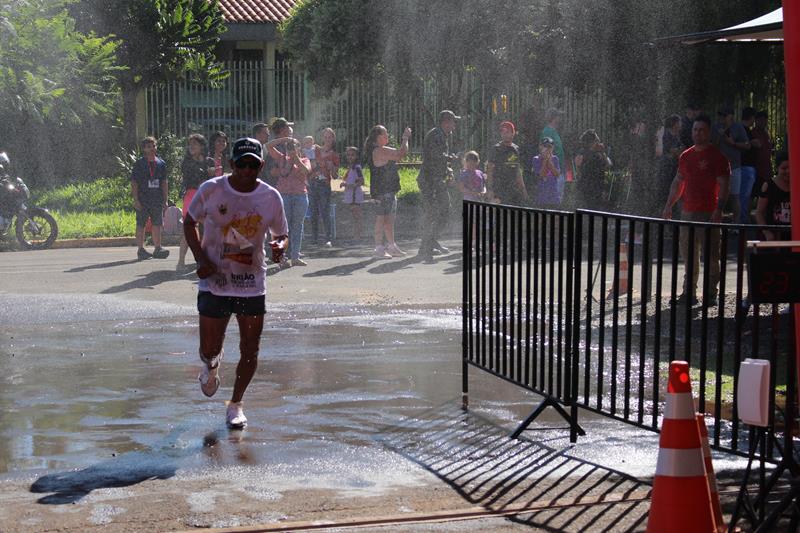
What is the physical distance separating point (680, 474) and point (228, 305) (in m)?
3.47

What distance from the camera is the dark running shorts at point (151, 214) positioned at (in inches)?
693

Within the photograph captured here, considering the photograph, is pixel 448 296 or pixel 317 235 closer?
pixel 448 296

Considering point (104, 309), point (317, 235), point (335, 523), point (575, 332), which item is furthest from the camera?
point (317, 235)

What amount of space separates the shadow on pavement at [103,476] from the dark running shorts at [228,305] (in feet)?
3.62

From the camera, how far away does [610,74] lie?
26031mm

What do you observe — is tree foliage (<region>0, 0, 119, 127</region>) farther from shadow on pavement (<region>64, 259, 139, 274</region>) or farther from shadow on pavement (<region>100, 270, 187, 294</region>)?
shadow on pavement (<region>100, 270, 187, 294</region>)

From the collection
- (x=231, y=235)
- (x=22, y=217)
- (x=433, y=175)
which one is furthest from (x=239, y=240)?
(x=22, y=217)

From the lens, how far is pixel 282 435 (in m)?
7.38

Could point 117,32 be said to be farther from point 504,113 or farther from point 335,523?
point 335,523

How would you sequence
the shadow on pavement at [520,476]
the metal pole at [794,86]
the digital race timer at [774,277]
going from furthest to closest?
the shadow on pavement at [520,476]
the metal pole at [794,86]
the digital race timer at [774,277]

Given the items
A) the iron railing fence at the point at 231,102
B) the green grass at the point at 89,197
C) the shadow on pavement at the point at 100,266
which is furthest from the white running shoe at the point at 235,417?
the iron railing fence at the point at 231,102

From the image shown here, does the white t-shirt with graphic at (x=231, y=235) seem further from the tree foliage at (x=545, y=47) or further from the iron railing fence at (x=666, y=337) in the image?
the tree foliage at (x=545, y=47)

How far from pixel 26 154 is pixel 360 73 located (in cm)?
764

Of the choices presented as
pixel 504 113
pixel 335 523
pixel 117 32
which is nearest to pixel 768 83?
pixel 504 113
